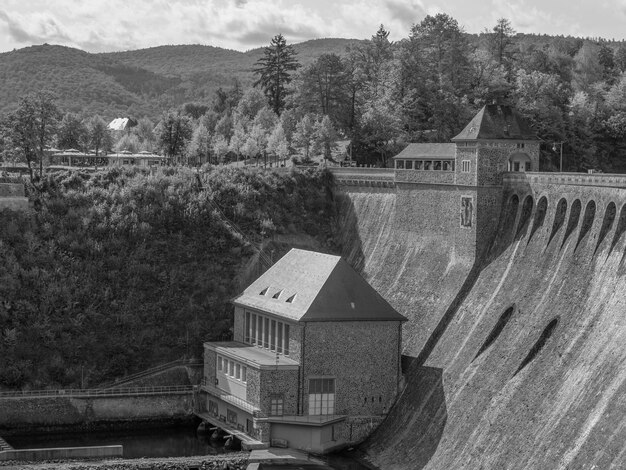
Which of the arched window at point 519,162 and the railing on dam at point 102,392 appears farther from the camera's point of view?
the arched window at point 519,162

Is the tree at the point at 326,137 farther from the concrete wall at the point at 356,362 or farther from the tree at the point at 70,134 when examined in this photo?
the concrete wall at the point at 356,362

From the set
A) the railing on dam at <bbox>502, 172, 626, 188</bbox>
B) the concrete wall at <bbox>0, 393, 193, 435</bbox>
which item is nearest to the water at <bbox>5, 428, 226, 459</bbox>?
the concrete wall at <bbox>0, 393, 193, 435</bbox>

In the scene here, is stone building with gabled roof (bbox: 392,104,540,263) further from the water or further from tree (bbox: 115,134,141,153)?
tree (bbox: 115,134,141,153)

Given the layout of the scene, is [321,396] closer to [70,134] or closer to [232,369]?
[232,369]

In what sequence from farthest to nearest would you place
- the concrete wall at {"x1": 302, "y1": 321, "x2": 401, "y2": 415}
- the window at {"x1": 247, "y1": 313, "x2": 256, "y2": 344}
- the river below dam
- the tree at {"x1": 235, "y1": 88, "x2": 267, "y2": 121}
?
the tree at {"x1": 235, "y1": 88, "x2": 267, "y2": 121} → the window at {"x1": 247, "y1": 313, "x2": 256, "y2": 344} → the river below dam → the concrete wall at {"x1": 302, "y1": 321, "x2": 401, "y2": 415}

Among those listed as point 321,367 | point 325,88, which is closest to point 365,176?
point 321,367

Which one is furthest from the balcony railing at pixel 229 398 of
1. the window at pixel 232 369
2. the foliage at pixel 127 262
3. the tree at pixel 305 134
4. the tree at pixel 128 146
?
the tree at pixel 128 146
